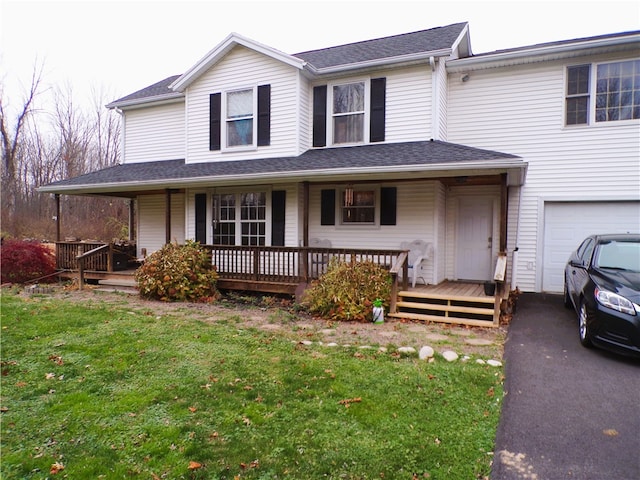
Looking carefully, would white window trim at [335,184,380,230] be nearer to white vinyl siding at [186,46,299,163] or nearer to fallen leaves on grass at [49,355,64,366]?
white vinyl siding at [186,46,299,163]

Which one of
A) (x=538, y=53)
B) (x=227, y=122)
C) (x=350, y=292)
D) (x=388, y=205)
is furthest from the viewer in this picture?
(x=227, y=122)

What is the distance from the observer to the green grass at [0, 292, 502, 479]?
2.78 metres

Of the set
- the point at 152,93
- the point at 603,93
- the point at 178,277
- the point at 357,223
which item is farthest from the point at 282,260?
the point at 603,93

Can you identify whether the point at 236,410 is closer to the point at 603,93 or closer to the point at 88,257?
the point at 88,257

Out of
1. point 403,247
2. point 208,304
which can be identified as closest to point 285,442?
point 208,304

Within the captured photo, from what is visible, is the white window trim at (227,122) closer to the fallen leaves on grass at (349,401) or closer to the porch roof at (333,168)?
the porch roof at (333,168)

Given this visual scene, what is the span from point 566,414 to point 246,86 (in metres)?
9.92

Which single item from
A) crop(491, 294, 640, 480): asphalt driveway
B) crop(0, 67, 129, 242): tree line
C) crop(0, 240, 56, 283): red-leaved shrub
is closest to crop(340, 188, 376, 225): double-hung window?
crop(491, 294, 640, 480): asphalt driveway

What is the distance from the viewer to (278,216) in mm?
10078

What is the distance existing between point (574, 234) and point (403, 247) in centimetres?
390

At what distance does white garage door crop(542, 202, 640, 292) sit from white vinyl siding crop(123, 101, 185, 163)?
34.7 feet

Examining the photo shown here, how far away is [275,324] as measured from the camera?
6934 millimetres

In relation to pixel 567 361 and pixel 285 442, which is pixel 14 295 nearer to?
pixel 285 442

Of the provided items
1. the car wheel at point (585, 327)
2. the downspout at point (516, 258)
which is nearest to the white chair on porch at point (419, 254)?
the downspout at point (516, 258)
